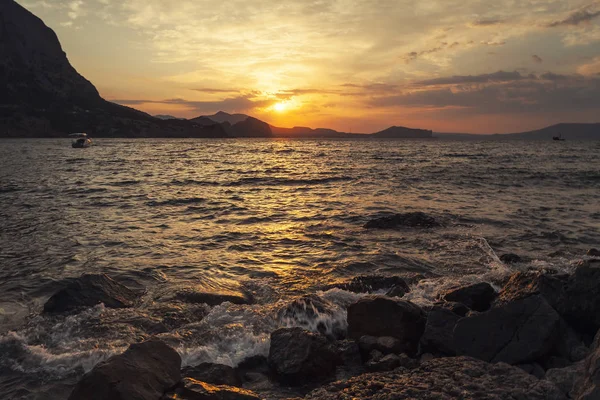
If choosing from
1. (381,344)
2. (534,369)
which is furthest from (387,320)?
(534,369)

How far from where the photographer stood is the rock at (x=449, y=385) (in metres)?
5.01

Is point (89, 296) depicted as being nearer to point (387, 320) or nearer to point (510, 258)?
point (387, 320)

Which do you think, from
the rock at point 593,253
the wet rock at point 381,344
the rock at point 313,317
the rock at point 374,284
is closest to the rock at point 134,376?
the rock at point 313,317

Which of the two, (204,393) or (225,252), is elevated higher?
(204,393)

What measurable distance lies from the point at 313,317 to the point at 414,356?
2589mm

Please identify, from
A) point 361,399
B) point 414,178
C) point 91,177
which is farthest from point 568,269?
point 91,177

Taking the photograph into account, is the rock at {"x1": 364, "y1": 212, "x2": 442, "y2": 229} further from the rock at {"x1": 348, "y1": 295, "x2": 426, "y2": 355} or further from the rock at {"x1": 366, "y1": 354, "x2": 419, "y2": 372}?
the rock at {"x1": 366, "y1": 354, "x2": 419, "y2": 372}

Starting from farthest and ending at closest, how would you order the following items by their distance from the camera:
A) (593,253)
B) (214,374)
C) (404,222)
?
1. (404,222)
2. (593,253)
3. (214,374)

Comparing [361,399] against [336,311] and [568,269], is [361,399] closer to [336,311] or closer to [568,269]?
[336,311]

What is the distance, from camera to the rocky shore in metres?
5.38

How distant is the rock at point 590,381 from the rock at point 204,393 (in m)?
4.20

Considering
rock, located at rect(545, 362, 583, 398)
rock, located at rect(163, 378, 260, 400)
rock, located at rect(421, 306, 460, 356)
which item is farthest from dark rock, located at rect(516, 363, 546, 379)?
rock, located at rect(163, 378, 260, 400)

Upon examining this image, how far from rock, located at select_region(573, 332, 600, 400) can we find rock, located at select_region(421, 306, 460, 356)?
8.74 feet

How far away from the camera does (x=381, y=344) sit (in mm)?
7879
